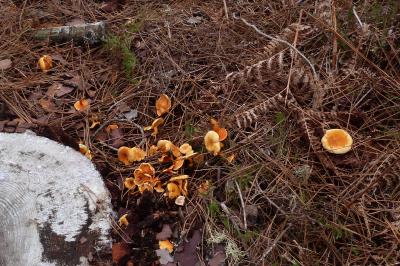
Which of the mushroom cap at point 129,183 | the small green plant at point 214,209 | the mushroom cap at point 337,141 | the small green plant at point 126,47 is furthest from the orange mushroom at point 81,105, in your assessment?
the mushroom cap at point 337,141

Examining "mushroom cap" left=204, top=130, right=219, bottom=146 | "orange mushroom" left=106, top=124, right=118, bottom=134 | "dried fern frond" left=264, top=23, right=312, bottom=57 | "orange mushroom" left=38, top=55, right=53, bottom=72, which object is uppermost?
"dried fern frond" left=264, top=23, right=312, bottom=57

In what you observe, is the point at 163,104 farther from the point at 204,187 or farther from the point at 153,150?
the point at 204,187

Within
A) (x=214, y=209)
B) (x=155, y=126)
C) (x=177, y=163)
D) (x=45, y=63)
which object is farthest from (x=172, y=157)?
(x=45, y=63)

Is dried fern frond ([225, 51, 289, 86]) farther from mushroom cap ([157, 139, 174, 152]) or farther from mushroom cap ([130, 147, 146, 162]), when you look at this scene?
mushroom cap ([130, 147, 146, 162])

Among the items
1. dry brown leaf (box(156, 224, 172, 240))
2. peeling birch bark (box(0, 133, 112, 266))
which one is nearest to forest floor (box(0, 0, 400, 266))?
dry brown leaf (box(156, 224, 172, 240))

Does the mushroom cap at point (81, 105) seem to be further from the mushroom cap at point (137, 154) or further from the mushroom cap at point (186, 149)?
the mushroom cap at point (186, 149)

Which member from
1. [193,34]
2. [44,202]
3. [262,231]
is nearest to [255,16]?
[193,34]
